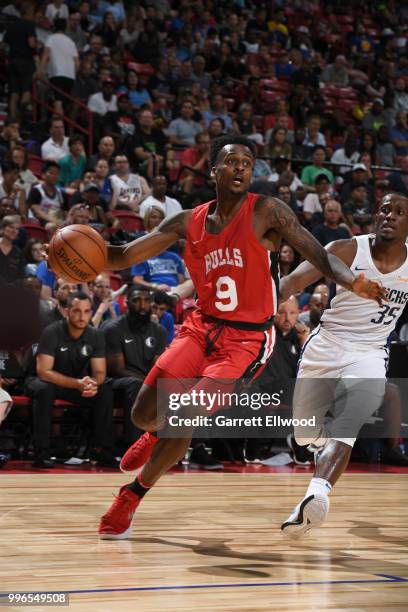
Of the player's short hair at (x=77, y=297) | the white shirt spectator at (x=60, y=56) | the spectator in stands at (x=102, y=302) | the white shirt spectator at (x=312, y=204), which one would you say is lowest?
the spectator in stands at (x=102, y=302)

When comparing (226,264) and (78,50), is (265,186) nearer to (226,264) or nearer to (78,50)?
(78,50)

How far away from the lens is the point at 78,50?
15.1 meters

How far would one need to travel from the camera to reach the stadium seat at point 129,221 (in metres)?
11.7

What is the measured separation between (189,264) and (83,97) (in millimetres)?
9818

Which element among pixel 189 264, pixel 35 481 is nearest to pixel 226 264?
pixel 189 264

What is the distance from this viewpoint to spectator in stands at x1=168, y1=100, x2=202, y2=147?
14688mm

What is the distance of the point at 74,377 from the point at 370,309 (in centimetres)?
393

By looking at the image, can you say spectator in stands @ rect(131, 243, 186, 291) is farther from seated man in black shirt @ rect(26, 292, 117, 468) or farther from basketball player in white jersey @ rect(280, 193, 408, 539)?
basketball player in white jersey @ rect(280, 193, 408, 539)

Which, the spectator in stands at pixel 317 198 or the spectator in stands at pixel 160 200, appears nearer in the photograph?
the spectator in stands at pixel 160 200

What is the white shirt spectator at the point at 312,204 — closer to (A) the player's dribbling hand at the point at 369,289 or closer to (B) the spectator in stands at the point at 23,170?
(B) the spectator in stands at the point at 23,170

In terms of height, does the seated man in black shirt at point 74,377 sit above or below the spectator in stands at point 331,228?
below

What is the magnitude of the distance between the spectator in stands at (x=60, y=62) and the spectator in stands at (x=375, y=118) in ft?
20.2

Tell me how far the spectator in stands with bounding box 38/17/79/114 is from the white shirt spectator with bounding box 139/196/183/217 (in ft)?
9.19

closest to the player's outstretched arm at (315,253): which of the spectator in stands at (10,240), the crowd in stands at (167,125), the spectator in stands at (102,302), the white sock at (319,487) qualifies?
the white sock at (319,487)
